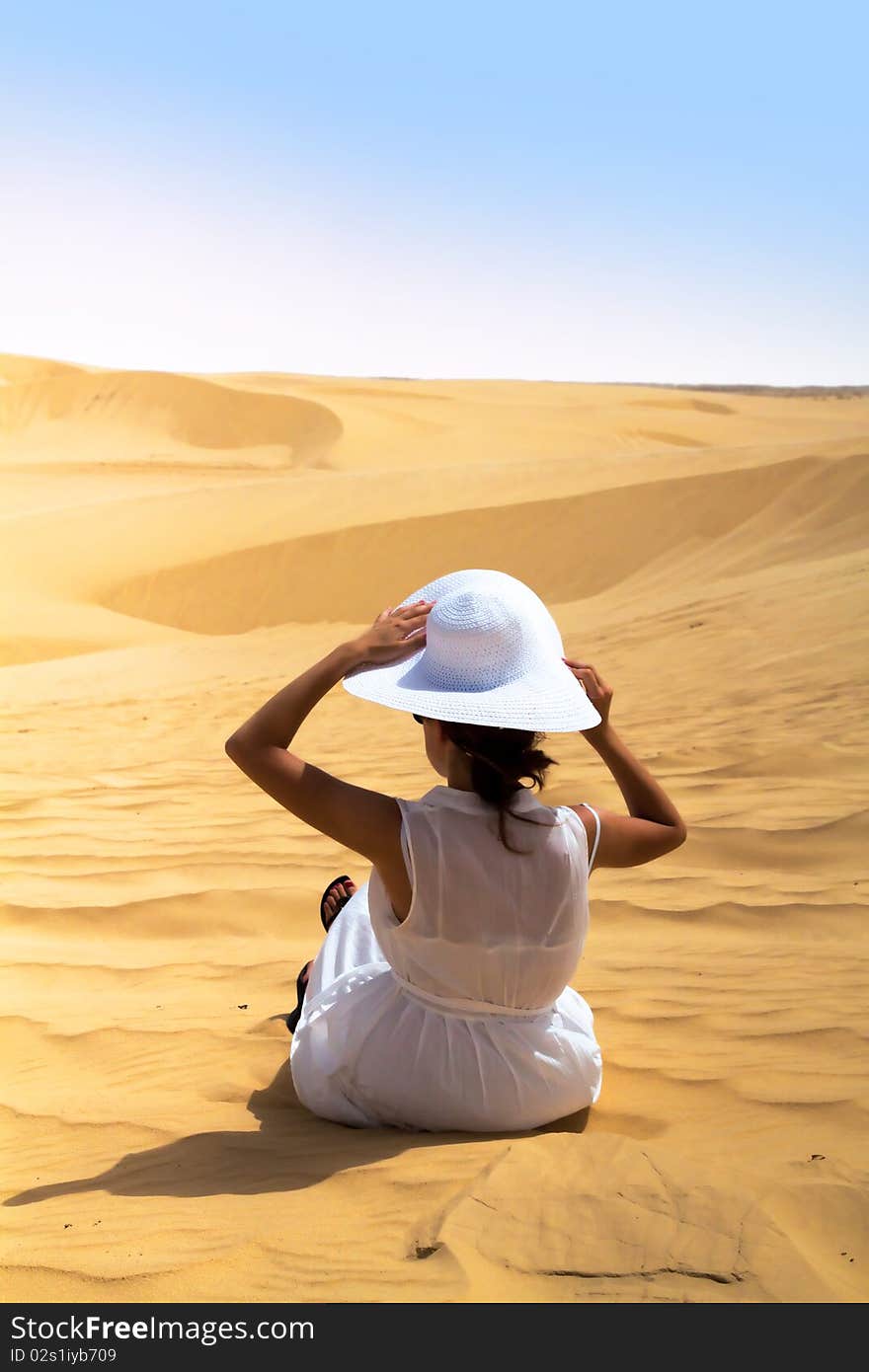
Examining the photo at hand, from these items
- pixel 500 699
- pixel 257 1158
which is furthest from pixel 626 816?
pixel 257 1158

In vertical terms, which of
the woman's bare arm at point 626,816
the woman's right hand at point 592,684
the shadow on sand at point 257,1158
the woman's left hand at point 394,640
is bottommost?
the shadow on sand at point 257,1158

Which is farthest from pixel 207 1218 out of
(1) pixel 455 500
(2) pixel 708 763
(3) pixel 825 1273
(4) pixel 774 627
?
Answer: (1) pixel 455 500

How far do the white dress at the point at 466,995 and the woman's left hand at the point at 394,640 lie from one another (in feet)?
0.87

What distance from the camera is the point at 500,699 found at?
228 cm

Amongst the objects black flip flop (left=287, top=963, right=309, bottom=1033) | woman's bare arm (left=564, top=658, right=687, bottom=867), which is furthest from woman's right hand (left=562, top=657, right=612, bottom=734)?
black flip flop (left=287, top=963, right=309, bottom=1033)

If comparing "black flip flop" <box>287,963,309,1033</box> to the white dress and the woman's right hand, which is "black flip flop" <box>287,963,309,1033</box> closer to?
the white dress

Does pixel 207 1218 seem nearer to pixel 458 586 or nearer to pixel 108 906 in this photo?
pixel 458 586

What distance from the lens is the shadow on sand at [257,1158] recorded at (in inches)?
99.0

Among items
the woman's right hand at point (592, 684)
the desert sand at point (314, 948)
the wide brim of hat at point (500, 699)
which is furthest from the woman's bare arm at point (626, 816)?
the desert sand at point (314, 948)

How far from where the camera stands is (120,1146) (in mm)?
2844

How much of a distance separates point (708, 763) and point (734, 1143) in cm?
299

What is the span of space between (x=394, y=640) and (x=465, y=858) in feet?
1.40

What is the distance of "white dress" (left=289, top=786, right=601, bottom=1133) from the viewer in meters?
2.46

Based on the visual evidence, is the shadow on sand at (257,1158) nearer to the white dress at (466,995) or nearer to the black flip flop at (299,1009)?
the white dress at (466,995)
